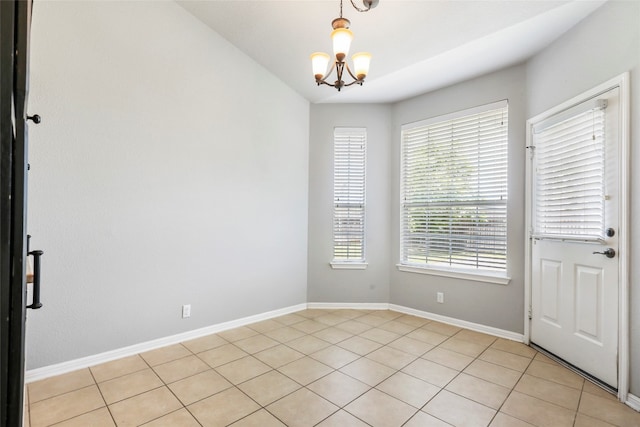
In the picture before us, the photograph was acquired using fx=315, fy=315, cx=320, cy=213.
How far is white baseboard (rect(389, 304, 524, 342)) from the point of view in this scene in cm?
325

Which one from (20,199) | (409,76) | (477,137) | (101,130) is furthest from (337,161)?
(20,199)

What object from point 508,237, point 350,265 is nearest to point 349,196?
point 350,265

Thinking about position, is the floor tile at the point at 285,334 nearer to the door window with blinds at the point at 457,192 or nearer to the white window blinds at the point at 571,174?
the door window with blinds at the point at 457,192

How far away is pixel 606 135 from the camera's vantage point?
7.68 feet

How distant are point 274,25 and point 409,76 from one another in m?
1.54

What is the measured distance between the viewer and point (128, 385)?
88.3 inches

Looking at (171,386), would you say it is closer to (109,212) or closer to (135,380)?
(135,380)

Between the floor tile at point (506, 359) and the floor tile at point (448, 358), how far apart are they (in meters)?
0.17

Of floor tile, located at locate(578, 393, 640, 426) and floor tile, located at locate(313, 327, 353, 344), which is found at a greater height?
floor tile, located at locate(578, 393, 640, 426)

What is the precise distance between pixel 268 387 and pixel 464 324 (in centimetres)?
242

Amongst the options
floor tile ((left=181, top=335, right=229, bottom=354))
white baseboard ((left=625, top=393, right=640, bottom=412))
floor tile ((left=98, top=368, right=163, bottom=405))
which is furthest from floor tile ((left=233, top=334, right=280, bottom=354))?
white baseboard ((left=625, top=393, right=640, bottom=412))

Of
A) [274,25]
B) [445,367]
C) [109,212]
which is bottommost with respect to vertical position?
[445,367]

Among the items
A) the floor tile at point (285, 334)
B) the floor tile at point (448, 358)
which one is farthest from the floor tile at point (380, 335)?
the floor tile at point (285, 334)

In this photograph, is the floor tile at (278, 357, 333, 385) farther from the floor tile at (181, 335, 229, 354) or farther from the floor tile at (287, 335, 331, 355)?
the floor tile at (181, 335, 229, 354)
